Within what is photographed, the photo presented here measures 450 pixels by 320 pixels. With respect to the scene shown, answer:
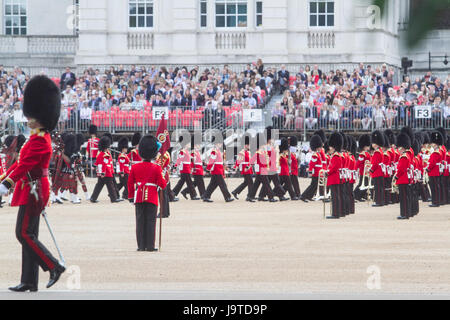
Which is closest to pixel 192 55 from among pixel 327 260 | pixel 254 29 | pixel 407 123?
pixel 254 29

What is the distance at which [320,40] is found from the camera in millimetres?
35406

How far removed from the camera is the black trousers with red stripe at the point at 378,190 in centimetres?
2036

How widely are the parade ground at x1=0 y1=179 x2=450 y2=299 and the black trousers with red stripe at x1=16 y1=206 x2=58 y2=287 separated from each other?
22 centimetres

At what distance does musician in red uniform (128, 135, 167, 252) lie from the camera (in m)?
11.5

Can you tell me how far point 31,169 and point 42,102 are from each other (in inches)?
27.4

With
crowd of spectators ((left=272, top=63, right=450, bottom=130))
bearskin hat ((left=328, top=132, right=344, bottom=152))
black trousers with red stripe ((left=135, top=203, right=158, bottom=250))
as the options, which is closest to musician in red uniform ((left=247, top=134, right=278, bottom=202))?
bearskin hat ((left=328, top=132, right=344, bottom=152))

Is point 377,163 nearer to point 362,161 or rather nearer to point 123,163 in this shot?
point 362,161

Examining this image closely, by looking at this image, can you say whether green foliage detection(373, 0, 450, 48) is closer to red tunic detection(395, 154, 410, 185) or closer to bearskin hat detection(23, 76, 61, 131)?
bearskin hat detection(23, 76, 61, 131)

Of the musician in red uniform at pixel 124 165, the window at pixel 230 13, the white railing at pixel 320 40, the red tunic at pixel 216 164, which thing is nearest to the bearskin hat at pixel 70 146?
the musician in red uniform at pixel 124 165

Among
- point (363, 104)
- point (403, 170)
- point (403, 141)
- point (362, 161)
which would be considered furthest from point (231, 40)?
point (403, 170)

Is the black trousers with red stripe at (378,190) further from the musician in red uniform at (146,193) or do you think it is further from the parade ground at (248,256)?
the musician in red uniform at (146,193)

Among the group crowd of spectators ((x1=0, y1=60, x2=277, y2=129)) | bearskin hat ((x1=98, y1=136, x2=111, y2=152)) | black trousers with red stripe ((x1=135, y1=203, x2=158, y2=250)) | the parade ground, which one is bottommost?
the parade ground

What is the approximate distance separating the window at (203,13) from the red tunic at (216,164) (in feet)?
48.7
